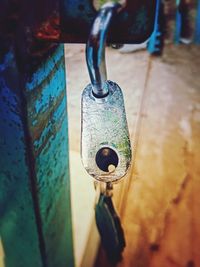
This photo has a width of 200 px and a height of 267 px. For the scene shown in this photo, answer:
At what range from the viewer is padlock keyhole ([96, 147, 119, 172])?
41 cm

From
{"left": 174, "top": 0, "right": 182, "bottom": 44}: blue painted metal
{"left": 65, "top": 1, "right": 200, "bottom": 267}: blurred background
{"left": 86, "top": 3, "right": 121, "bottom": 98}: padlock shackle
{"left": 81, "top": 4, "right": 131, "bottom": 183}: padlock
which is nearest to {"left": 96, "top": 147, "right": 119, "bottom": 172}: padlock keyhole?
{"left": 81, "top": 4, "right": 131, "bottom": 183}: padlock

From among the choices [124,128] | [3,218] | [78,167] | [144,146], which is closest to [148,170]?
[144,146]

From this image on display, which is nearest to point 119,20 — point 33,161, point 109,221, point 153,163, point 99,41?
point 99,41

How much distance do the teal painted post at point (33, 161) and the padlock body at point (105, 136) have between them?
11cm

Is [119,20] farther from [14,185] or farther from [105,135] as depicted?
[14,185]

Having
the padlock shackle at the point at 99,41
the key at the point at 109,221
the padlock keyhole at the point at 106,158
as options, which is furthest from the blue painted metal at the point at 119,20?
the key at the point at 109,221

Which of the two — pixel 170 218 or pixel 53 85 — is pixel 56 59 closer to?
pixel 53 85

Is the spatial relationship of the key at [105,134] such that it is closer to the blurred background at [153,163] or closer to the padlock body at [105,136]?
the padlock body at [105,136]

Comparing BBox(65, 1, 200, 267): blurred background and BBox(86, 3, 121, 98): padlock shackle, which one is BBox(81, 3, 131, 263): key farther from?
BBox(65, 1, 200, 267): blurred background

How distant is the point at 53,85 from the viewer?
0.55 m

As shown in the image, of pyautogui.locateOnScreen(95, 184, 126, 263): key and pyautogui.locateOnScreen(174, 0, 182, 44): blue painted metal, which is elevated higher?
pyautogui.locateOnScreen(95, 184, 126, 263): key

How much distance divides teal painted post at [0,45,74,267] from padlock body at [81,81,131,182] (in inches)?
4.4

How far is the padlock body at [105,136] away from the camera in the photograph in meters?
0.40

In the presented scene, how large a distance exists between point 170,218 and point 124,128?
1339 mm
